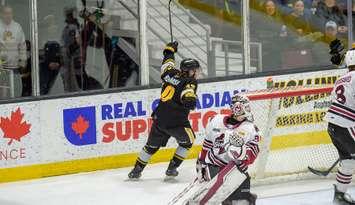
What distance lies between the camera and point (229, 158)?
5520 millimetres

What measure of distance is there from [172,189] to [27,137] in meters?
1.46

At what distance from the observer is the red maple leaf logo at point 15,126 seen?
785cm

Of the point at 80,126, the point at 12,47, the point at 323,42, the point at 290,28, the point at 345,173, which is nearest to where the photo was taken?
the point at 345,173

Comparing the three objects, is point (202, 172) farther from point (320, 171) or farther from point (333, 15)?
point (333, 15)

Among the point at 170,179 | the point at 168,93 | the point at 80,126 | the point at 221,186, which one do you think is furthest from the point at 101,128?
the point at 221,186

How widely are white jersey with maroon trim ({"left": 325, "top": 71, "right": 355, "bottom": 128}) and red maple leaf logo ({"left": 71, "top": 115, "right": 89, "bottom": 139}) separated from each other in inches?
103

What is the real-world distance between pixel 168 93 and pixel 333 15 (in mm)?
3231

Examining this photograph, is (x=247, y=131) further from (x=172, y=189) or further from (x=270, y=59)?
(x=270, y=59)

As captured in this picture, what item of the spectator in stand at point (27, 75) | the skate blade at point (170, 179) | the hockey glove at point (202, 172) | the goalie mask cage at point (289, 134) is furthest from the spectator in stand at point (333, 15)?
the hockey glove at point (202, 172)

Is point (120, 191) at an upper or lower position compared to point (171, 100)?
lower

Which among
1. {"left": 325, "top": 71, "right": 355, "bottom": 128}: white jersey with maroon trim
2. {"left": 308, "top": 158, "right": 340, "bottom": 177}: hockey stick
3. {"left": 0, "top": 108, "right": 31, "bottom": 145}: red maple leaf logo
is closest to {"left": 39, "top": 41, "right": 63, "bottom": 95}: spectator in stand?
A: {"left": 0, "top": 108, "right": 31, "bottom": 145}: red maple leaf logo

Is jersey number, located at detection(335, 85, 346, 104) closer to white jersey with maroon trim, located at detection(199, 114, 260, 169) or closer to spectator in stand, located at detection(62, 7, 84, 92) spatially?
white jersey with maroon trim, located at detection(199, 114, 260, 169)

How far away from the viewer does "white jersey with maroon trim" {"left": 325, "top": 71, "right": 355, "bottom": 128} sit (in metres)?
6.46

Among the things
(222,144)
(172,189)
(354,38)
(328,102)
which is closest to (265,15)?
(354,38)
